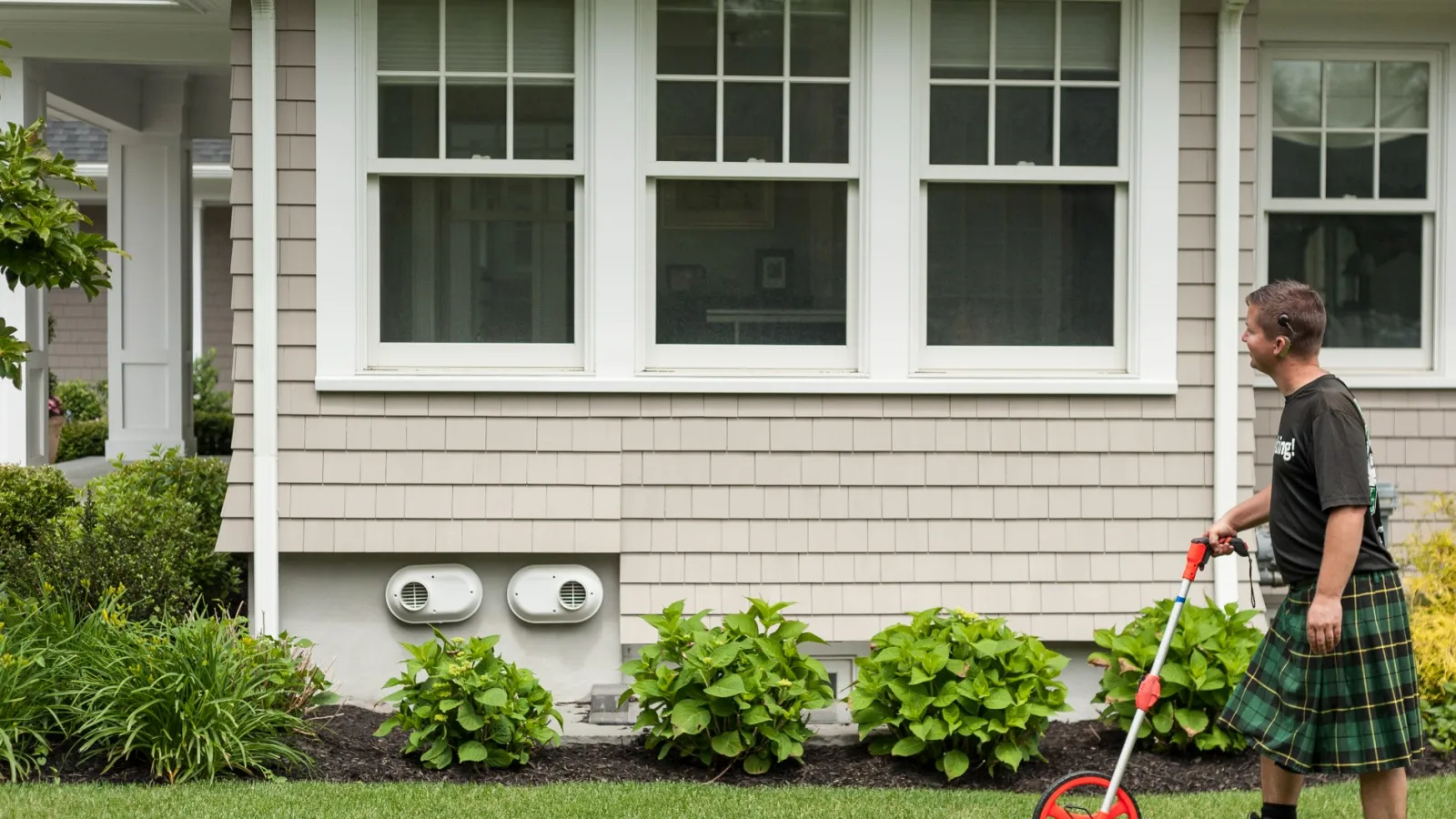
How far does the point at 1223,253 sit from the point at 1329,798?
2391mm

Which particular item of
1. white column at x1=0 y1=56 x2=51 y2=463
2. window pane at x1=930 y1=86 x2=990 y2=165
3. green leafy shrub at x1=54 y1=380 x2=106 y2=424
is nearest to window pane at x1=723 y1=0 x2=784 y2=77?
window pane at x1=930 y1=86 x2=990 y2=165

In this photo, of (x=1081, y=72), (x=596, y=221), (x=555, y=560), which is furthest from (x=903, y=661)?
(x=1081, y=72)

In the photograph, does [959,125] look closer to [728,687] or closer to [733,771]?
[728,687]

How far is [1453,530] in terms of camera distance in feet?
20.3

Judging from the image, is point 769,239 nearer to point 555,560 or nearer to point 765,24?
point 765,24

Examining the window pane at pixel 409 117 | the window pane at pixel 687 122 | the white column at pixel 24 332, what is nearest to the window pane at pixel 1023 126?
the window pane at pixel 687 122

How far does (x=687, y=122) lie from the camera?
236 inches

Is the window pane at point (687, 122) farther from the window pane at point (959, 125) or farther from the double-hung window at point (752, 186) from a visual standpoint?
the window pane at point (959, 125)

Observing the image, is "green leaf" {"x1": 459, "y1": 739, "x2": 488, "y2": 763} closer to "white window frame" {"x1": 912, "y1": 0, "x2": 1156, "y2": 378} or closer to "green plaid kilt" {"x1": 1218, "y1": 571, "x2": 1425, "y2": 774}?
"white window frame" {"x1": 912, "y1": 0, "x2": 1156, "y2": 378}

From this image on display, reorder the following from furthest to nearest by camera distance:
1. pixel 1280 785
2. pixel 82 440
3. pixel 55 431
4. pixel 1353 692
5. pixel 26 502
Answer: pixel 82 440, pixel 55 431, pixel 26 502, pixel 1280 785, pixel 1353 692

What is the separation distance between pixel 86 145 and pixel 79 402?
2.75m

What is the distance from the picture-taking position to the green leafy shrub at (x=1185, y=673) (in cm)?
509

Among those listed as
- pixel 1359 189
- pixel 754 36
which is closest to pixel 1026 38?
pixel 754 36

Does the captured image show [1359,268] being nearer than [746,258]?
No
